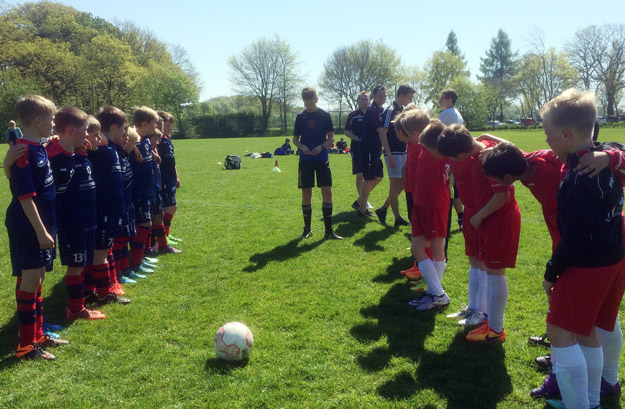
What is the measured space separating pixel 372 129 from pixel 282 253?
10.1 ft

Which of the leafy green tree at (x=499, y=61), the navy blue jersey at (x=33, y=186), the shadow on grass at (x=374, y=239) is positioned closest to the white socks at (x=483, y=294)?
the shadow on grass at (x=374, y=239)

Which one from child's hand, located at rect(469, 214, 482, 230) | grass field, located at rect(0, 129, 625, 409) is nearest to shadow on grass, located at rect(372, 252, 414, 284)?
grass field, located at rect(0, 129, 625, 409)

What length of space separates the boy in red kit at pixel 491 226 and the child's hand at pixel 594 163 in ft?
3.44

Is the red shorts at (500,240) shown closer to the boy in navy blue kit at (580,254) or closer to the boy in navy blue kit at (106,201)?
the boy in navy blue kit at (580,254)

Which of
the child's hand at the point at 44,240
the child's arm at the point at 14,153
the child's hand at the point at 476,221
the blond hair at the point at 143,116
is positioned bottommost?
the child's hand at the point at 44,240

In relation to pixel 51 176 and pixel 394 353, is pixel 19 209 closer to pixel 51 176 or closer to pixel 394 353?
pixel 51 176

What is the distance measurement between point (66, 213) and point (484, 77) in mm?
82561

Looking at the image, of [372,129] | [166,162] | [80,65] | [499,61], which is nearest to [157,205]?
[166,162]

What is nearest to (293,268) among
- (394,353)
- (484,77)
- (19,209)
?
(394,353)

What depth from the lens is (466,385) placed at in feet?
10.0

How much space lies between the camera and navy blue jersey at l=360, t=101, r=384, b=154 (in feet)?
25.9

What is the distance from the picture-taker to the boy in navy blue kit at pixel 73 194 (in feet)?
13.0

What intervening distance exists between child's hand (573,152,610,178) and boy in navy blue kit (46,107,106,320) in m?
4.01

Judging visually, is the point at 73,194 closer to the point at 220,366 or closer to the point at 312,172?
the point at 220,366
